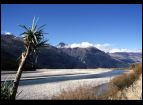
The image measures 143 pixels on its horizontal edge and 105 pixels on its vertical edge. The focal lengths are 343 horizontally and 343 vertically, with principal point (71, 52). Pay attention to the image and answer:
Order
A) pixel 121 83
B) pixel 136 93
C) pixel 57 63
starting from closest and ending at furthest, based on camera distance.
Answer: pixel 136 93 < pixel 121 83 < pixel 57 63

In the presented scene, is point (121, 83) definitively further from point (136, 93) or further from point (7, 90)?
point (7, 90)

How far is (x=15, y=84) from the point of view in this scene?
31.7ft
